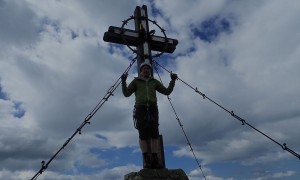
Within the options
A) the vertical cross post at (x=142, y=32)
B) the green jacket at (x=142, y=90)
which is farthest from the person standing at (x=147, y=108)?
the vertical cross post at (x=142, y=32)

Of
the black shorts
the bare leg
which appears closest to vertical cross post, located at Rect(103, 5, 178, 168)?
the black shorts

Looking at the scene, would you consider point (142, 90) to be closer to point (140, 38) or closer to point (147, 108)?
point (147, 108)

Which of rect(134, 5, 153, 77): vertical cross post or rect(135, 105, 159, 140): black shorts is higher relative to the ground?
rect(134, 5, 153, 77): vertical cross post

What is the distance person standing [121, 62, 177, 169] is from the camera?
615 cm

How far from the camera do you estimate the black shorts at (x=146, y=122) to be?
6207 mm

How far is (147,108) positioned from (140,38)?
304cm

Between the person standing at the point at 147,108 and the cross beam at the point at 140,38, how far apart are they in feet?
5.74

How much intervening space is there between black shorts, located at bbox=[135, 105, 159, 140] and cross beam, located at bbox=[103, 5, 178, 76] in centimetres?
230

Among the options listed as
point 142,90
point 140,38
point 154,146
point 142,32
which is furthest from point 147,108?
point 142,32

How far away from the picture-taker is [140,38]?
8.93 meters

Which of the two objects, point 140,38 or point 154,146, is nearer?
point 154,146

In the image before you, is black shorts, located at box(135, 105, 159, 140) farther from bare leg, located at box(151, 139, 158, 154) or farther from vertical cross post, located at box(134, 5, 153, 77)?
vertical cross post, located at box(134, 5, 153, 77)

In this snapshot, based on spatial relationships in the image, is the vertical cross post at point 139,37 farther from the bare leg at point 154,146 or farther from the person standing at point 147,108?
the bare leg at point 154,146

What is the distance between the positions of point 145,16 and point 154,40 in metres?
0.76
